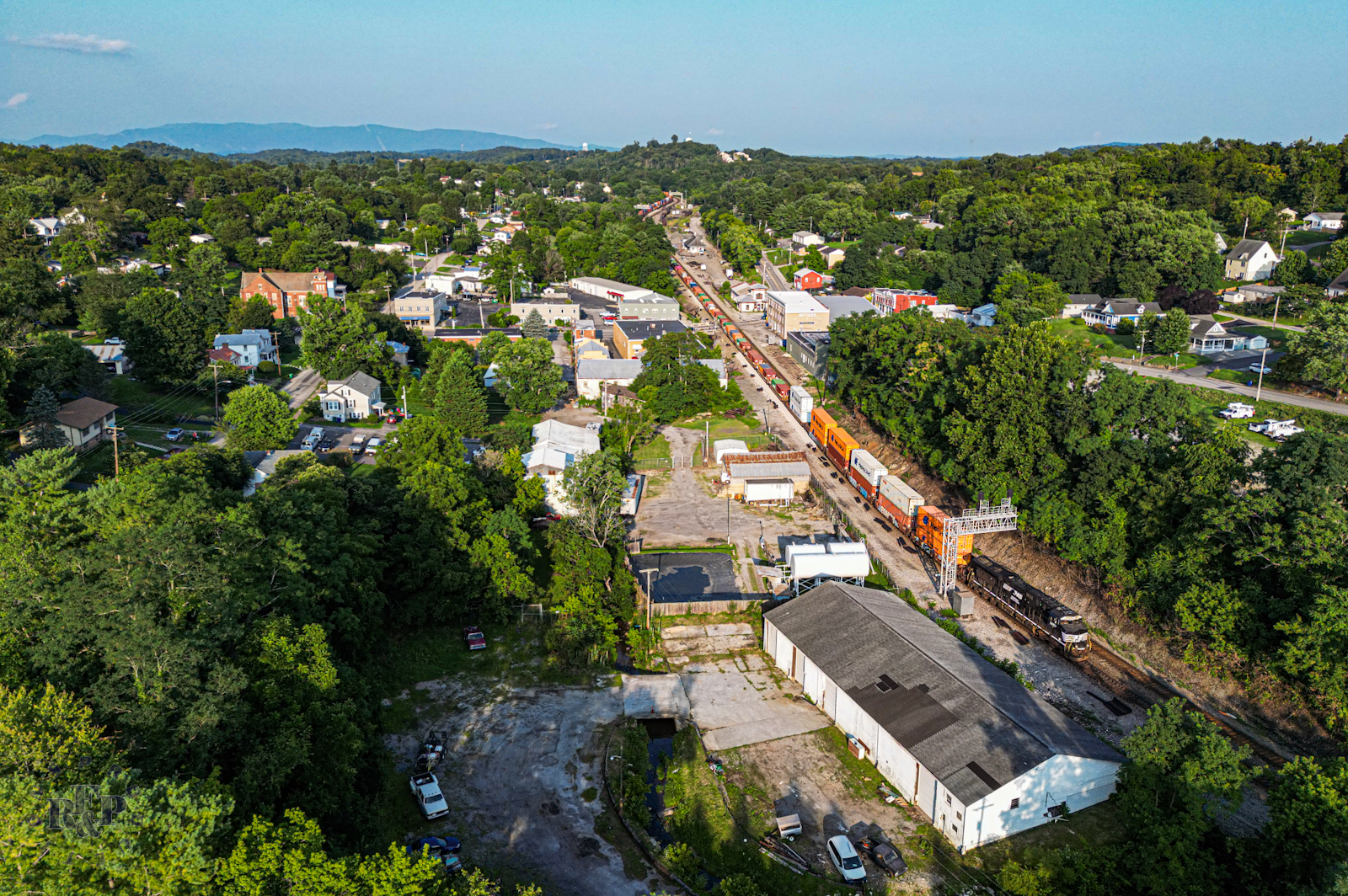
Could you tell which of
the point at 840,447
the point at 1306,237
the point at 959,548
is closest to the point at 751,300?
the point at 840,447

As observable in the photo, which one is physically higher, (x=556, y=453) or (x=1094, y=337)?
(x=1094, y=337)

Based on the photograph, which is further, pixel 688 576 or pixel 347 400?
pixel 347 400

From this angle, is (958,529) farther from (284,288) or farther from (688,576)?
(284,288)

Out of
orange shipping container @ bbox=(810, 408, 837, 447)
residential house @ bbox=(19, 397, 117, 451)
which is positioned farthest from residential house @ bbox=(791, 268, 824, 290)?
residential house @ bbox=(19, 397, 117, 451)

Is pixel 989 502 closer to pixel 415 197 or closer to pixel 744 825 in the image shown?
pixel 744 825

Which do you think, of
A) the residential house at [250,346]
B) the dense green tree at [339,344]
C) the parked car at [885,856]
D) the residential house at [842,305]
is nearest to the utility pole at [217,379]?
the residential house at [250,346]

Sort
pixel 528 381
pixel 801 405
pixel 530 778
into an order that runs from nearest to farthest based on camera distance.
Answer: pixel 530 778 → pixel 528 381 → pixel 801 405

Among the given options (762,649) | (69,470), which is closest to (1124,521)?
(762,649)
